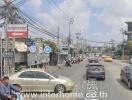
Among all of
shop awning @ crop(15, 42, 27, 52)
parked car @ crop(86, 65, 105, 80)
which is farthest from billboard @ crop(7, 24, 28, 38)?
shop awning @ crop(15, 42, 27, 52)

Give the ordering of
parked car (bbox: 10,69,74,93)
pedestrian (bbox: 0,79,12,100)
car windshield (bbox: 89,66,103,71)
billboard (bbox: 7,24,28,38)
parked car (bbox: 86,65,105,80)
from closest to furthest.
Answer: pedestrian (bbox: 0,79,12,100), parked car (bbox: 10,69,74,93), billboard (bbox: 7,24,28,38), parked car (bbox: 86,65,105,80), car windshield (bbox: 89,66,103,71)

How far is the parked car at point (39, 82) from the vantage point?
20.8 meters

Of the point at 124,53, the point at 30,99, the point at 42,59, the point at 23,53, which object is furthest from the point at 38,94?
the point at 124,53

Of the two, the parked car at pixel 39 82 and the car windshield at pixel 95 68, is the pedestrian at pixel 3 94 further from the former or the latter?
the car windshield at pixel 95 68

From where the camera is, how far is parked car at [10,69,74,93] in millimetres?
20812

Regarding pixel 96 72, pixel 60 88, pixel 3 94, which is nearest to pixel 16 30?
pixel 96 72

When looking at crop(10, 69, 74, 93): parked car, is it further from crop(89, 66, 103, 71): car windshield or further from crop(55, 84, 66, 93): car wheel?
crop(89, 66, 103, 71): car windshield

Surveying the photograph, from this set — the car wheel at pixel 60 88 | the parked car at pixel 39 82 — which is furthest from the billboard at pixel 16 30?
the car wheel at pixel 60 88

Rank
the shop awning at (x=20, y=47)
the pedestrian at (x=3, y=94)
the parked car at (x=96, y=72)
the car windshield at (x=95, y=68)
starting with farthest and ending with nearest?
1. the shop awning at (x=20, y=47)
2. the car windshield at (x=95, y=68)
3. the parked car at (x=96, y=72)
4. the pedestrian at (x=3, y=94)

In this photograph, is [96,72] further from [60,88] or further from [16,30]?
[60,88]

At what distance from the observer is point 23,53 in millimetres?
45625

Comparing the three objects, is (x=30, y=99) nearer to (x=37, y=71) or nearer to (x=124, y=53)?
(x=37, y=71)

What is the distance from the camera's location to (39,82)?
2077 centimetres

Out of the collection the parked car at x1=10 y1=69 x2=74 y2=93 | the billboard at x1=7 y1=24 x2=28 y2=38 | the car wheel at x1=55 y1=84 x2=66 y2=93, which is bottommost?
the car wheel at x1=55 y1=84 x2=66 y2=93
